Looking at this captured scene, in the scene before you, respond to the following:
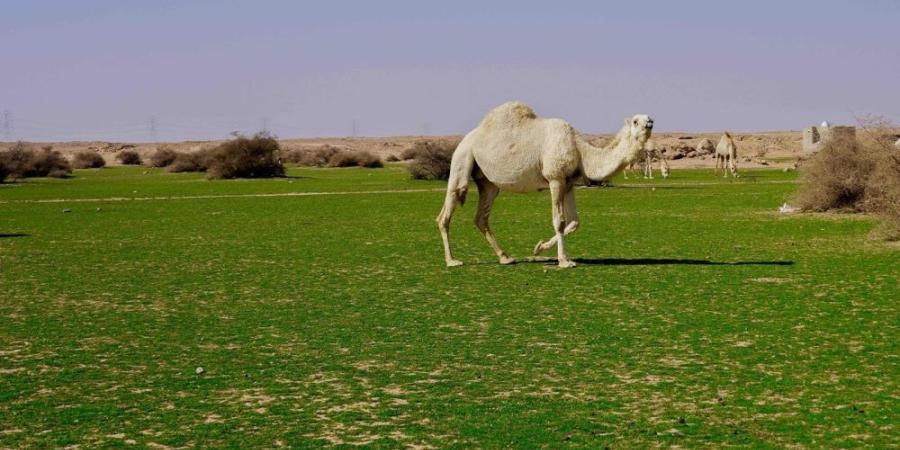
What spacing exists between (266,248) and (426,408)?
12437 millimetres

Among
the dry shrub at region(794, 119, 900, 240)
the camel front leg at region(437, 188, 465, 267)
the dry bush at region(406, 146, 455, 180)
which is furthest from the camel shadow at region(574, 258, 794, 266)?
the dry bush at region(406, 146, 455, 180)

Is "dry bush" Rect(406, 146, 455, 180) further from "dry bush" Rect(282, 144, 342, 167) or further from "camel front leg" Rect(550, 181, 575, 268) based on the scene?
"camel front leg" Rect(550, 181, 575, 268)

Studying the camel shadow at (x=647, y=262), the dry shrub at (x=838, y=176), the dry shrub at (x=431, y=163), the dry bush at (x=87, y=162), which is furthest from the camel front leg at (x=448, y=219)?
the dry bush at (x=87, y=162)

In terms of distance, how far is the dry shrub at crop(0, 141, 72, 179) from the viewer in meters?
57.4

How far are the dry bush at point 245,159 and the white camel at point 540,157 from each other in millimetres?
41150

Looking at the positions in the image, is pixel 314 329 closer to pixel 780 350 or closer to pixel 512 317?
pixel 512 317

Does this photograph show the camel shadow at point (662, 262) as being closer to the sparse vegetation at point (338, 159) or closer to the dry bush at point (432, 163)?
the dry bush at point (432, 163)

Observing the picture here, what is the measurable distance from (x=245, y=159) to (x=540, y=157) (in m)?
42.4

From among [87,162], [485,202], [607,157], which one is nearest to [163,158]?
[87,162]

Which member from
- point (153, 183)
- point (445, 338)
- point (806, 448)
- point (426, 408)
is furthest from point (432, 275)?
point (153, 183)

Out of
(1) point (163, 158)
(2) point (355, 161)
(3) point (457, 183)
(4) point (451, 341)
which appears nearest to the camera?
(4) point (451, 341)

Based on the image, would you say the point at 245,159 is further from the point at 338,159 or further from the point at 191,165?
the point at 338,159

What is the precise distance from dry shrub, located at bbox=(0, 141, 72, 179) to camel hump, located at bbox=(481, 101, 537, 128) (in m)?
44.9

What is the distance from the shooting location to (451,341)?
10695mm
